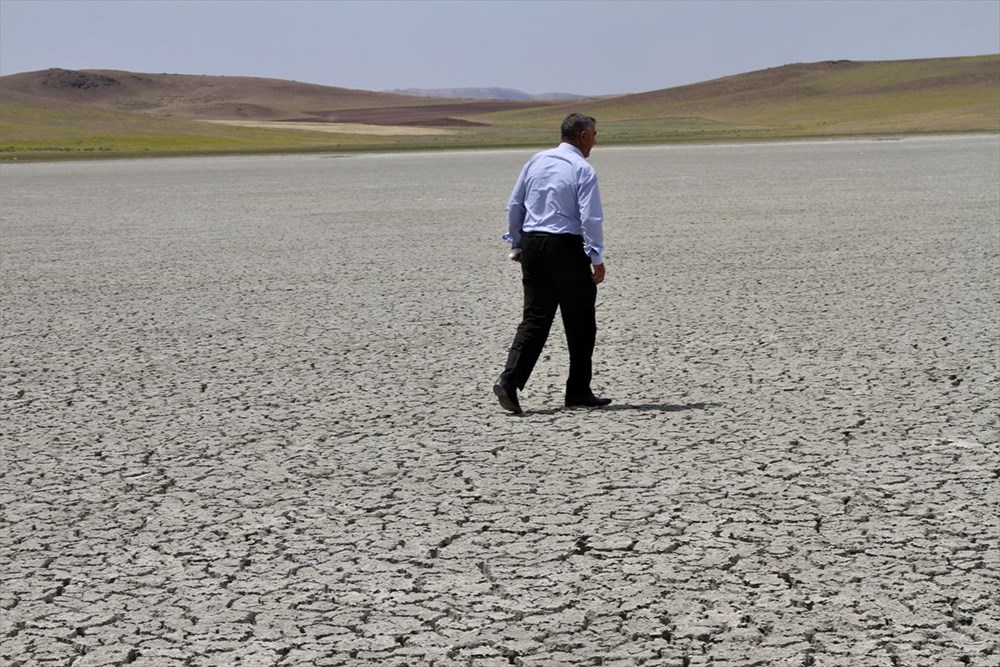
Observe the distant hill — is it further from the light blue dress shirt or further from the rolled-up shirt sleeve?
the rolled-up shirt sleeve

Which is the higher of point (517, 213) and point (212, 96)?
point (212, 96)

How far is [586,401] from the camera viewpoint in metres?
7.59

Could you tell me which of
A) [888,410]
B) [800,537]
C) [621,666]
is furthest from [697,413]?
[621,666]

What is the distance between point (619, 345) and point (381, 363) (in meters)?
1.77

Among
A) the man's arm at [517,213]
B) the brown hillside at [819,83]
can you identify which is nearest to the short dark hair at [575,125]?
the man's arm at [517,213]

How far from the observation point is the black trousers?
7.30 metres

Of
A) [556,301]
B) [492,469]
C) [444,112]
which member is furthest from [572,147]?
[444,112]

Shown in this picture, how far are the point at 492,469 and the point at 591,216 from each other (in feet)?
5.10

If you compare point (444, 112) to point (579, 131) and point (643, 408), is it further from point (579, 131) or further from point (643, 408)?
point (643, 408)

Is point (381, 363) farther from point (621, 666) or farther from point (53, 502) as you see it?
point (621, 666)

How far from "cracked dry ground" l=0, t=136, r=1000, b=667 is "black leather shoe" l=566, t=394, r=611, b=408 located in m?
0.10

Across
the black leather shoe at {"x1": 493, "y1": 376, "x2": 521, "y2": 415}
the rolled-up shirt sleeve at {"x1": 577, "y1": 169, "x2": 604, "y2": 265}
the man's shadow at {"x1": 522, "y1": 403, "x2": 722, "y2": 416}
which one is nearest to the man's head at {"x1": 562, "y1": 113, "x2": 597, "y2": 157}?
the rolled-up shirt sleeve at {"x1": 577, "y1": 169, "x2": 604, "y2": 265}

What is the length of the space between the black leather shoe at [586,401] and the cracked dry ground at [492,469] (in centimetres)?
10

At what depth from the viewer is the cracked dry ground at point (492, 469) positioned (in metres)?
4.47
